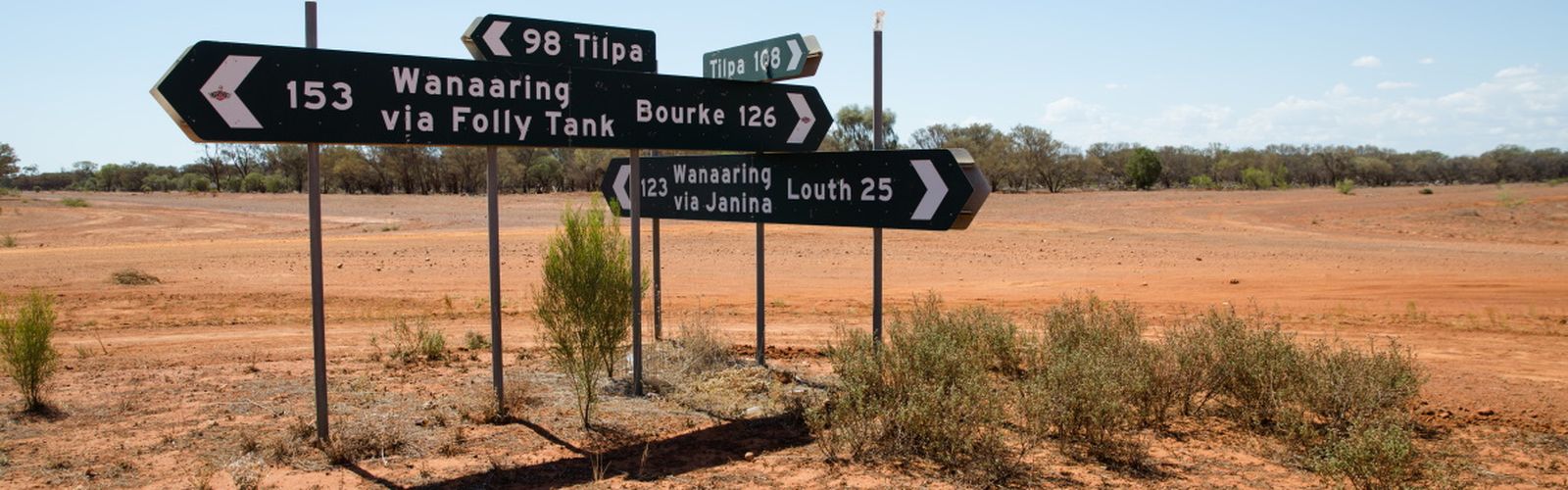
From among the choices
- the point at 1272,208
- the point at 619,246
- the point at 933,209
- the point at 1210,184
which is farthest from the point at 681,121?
the point at 1210,184

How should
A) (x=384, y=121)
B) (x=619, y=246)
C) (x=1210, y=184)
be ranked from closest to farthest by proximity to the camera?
(x=384, y=121)
(x=619, y=246)
(x=1210, y=184)

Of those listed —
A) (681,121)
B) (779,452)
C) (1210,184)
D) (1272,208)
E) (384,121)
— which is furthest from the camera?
(1210,184)

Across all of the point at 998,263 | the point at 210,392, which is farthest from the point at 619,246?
the point at 998,263

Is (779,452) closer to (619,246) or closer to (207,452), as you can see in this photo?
(619,246)

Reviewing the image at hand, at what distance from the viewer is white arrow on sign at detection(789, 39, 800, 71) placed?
686 centimetres

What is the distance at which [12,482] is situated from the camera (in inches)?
189

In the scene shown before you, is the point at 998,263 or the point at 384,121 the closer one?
the point at 384,121

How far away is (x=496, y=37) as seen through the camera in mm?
5672

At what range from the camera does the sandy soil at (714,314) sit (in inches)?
206

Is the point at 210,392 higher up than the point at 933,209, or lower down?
lower down

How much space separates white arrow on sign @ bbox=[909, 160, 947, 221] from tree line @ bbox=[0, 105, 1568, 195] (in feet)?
147

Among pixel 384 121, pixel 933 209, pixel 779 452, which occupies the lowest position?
pixel 779 452

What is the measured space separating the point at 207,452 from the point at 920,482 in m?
3.57

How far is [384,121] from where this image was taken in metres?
5.09
